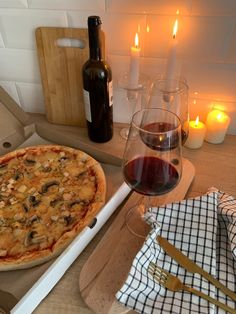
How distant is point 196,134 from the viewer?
2.71 ft

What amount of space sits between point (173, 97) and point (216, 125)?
0.18m

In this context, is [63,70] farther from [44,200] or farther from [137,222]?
[137,222]

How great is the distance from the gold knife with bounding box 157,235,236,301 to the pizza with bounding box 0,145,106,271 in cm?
17

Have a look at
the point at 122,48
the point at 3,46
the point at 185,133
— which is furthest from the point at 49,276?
the point at 3,46

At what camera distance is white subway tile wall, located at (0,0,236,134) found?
0.72m

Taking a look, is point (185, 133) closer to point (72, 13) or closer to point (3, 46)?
point (72, 13)

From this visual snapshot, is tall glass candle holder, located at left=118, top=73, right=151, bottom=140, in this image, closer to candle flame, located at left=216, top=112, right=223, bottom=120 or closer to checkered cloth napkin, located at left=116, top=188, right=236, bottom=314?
candle flame, located at left=216, top=112, right=223, bottom=120

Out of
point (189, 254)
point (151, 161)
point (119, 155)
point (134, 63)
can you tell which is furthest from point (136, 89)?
point (189, 254)

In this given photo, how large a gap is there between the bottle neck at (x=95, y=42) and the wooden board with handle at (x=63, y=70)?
0.34ft

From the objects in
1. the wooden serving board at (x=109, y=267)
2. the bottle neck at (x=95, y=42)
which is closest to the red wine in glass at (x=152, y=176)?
the wooden serving board at (x=109, y=267)

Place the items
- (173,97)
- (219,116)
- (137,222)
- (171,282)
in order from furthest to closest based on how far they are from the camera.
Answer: (219,116) < (173,97) < (137,222) < (171,282)

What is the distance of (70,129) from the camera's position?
951 millimetres

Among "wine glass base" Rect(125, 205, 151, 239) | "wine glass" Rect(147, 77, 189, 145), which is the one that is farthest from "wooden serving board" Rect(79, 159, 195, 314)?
"wine glass" Rect(147, 77, 189, 145)

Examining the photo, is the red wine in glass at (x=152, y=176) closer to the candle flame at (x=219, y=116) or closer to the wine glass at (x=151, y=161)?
the wine glass at (x=151, y=161)
